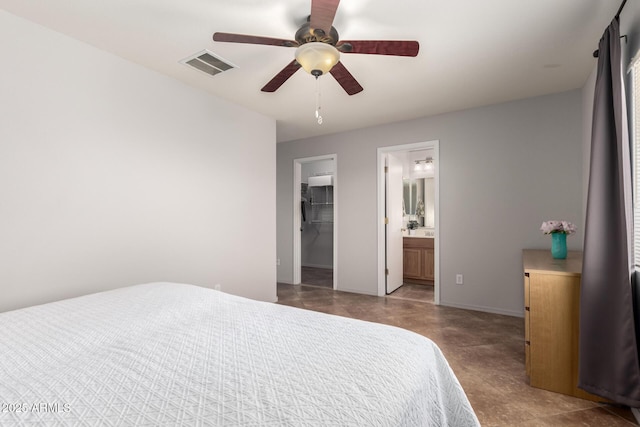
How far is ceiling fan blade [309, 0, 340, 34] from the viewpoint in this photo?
150cm

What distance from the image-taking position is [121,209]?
249cm

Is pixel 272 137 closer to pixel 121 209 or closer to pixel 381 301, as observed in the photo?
pixel 121 209

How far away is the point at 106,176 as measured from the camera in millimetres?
2400

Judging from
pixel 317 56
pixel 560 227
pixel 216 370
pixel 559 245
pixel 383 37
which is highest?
pixel 383 37

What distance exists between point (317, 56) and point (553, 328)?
92.6 inches

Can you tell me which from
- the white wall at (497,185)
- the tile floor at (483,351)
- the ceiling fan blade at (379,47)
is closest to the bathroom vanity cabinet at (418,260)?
the tile floor at (483,351)

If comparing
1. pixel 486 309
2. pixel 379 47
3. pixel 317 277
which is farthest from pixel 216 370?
pixel 317 277

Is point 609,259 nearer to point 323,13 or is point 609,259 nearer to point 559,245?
point 559,245

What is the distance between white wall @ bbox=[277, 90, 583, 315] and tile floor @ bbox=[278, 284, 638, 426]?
44 cm

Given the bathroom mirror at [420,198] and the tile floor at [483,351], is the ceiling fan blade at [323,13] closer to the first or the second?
the tile floor at [483,351]

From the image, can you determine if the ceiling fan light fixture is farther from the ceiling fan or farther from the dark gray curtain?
the dark gray curtain

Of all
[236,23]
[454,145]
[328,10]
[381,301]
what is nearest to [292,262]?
[381,301]

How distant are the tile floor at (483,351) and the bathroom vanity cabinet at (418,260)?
0.32 metres

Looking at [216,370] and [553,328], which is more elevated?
[216,370]
